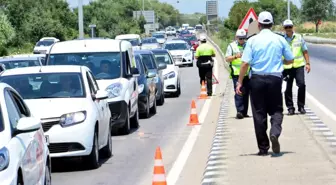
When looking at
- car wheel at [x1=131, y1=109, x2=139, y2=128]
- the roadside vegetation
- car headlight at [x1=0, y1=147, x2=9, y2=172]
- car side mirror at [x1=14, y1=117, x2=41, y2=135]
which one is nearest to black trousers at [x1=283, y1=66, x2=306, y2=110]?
car wheel at [x1=131, y1=109, x2=139, y2=128]

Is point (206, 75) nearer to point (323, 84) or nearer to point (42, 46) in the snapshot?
point (323, 84)

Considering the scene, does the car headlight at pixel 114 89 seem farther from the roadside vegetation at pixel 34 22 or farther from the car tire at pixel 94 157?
the roadside vegetation at pixel 34 22

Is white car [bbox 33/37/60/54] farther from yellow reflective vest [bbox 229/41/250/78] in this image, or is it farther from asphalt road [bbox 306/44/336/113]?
yellow reflective vest [bbox 229/41/250/78]

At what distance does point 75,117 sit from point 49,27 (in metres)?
73.0

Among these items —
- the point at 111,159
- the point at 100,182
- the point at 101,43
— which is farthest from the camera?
the point at 101,43

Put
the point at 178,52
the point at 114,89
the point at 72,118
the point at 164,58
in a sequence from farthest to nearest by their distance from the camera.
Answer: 1. the point at 178,52
2. the point at 164,58
3. the point at 114,89
4. the point at 72,118

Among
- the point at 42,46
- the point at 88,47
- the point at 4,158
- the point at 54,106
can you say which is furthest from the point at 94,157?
the point at 42,46

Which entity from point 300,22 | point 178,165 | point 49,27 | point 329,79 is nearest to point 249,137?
point 178,165

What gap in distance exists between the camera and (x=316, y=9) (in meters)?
142

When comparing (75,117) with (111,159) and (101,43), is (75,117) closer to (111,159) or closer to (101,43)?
(111,159)

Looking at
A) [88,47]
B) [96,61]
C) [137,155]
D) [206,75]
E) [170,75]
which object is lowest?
[137,155]

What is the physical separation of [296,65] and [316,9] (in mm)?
125850

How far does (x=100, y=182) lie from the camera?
1223 centimetres

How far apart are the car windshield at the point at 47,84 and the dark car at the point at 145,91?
684 cm
